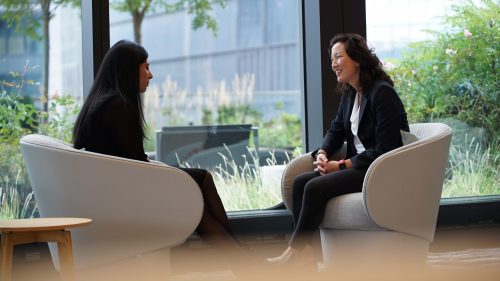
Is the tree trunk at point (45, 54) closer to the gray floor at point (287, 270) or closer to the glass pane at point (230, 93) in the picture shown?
the glass pane at point (230, 93)

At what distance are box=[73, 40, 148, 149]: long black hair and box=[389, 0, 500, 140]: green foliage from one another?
217cm

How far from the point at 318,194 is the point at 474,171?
77.2 inches

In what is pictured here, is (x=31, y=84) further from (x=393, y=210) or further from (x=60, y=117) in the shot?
(x=393, y=210)

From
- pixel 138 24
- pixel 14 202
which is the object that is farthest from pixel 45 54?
pixel 14 202

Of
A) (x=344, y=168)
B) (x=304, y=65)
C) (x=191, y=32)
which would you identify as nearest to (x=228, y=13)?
(x=191, y=32)

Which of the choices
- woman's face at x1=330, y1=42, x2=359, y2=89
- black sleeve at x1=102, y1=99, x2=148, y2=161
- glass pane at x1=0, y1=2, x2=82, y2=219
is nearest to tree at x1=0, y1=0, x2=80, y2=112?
glass pane at x1=0, y1=2, x2=82, y2=219

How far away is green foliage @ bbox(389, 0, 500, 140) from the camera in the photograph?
5352mm

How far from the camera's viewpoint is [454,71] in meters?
5.43

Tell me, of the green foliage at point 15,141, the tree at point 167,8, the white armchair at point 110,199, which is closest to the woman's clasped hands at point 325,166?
the white armchair at point 110,199

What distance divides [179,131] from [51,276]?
130 centimetres

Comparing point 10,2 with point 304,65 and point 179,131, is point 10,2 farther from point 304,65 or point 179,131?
point 304,65

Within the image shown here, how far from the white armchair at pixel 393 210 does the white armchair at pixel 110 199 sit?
0.86 meters

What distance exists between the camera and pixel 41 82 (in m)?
4.61

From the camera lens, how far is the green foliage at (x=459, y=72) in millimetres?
5352
